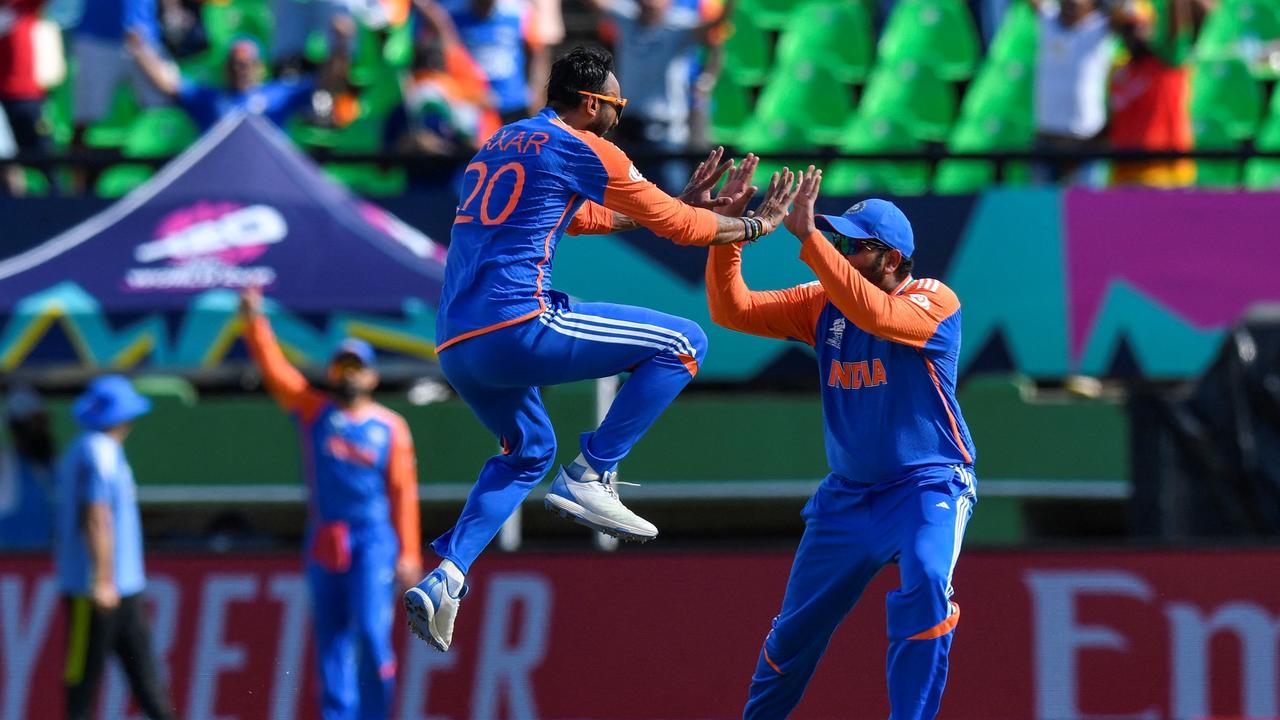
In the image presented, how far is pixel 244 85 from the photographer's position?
12086 mm

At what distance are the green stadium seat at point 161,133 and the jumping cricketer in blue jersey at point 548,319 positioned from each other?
6238 millimetres

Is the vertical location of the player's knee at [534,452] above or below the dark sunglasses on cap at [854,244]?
below

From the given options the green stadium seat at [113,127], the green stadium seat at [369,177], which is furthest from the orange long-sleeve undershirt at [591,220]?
the green stadium seat at [113,127]

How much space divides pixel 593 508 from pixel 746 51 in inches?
293

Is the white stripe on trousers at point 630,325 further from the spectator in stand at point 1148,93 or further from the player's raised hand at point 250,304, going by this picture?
the spectator in stand at point 1148,93

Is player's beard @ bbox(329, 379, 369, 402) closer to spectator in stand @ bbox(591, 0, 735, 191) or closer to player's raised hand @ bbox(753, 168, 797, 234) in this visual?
spectator in stand @ bbox(591, 0, 735, 191)

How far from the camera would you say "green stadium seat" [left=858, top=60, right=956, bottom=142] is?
42.5 feet

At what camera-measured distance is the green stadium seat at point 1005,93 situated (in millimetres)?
12602

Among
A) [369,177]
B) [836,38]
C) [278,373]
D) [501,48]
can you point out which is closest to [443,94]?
[501,48]

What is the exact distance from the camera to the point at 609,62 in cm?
652

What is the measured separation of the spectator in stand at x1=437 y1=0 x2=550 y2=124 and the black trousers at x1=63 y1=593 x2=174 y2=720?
3840mm

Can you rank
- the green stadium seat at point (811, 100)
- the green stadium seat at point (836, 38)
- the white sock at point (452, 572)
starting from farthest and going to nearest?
the green stadium seat at point (836, 38) → the green stadium seat at point (811, 100) → the white sock at point (452, 572)

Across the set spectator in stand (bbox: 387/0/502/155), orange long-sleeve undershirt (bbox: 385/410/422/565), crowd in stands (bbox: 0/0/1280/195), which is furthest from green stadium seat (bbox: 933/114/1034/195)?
orange long-sleeve undershirt (bbox: 385/410/422/565)

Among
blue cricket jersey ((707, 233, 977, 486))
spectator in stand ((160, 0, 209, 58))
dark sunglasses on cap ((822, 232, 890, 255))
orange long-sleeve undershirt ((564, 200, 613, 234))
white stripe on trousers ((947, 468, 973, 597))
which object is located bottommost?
white stripe on trousers ((947, 468, 973, 597))
